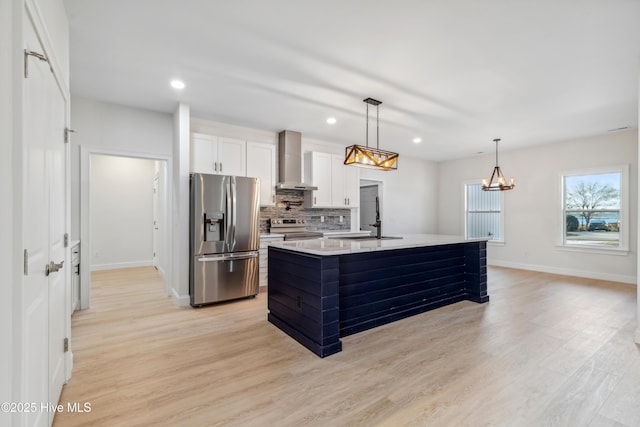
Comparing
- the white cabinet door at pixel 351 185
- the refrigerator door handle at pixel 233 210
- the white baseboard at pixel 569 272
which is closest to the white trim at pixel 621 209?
the white baseboard at pixel 569 272

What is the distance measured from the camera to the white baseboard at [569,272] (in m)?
5.31

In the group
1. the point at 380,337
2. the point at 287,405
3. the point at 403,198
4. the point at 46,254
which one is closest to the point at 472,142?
the point at 403,198

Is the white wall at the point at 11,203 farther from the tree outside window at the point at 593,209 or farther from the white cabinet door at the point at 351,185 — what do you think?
the tree outside window at the point at 593,209

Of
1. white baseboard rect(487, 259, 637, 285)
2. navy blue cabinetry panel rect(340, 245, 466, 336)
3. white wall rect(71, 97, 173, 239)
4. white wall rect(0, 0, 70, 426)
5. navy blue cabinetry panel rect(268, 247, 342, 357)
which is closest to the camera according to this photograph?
white wall rect(0, 0, 70, 426)

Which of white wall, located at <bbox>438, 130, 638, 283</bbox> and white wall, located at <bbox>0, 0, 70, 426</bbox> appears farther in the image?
white wall, located at <bbox>438, 130, 638, 283</bbox>

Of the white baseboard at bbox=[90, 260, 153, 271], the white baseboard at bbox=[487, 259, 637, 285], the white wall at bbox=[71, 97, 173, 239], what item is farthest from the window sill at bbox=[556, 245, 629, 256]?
the white baseboard at bbox=[90, 260, 153, 271]

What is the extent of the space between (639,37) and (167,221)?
5.72 meters

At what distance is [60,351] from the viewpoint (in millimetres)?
2076

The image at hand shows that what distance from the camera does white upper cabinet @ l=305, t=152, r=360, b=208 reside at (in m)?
5.62

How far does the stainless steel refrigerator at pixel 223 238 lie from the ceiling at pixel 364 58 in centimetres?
115

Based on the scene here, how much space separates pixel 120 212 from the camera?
667 centimetres

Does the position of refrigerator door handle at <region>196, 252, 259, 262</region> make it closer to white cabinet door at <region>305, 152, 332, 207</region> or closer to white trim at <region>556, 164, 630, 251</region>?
white cabinet door at <region>305, 152, 332, 207</region>

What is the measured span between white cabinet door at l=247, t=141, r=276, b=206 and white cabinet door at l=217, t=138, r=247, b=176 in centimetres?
10

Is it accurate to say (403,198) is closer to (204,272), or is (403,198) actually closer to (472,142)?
(472,142)
